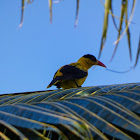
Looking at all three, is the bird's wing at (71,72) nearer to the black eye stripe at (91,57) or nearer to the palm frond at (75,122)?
the black eye stripe at (91,57)

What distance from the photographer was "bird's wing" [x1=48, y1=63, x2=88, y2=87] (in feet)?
13.9

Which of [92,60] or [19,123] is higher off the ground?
[19,123]

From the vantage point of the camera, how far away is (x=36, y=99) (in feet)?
7.14

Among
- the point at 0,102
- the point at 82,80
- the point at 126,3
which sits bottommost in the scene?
the point at 82,80

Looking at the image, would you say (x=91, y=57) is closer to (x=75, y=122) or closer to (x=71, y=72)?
(x=71, y=72)

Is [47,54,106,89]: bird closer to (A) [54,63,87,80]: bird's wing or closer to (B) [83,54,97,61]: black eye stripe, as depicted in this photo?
(A) [54,63,87,80]: bird's wing

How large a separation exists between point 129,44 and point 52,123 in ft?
1.36

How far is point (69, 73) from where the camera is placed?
439 cm

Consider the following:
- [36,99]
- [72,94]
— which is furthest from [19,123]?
[72,94]

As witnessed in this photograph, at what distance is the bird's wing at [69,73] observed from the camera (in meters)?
4.24

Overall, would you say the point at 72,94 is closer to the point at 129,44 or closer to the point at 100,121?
the point at 100,121

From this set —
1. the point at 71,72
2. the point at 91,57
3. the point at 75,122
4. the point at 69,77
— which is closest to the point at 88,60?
the point at 91,57

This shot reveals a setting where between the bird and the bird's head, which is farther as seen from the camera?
the bird's head

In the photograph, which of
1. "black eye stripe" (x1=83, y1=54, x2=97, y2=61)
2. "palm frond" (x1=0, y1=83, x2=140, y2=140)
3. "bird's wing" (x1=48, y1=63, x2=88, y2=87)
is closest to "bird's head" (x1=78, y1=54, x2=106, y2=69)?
"black eye stripe" (x1=83, y1=54, x2=97, y2=61)
